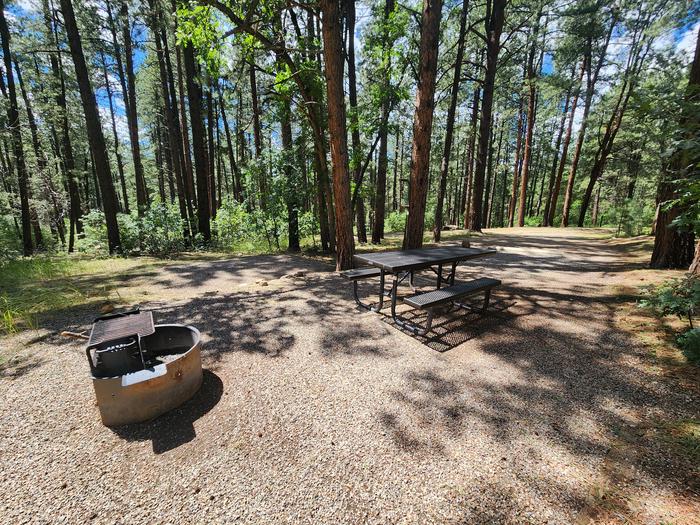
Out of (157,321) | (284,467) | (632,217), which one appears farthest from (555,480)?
(632,217)

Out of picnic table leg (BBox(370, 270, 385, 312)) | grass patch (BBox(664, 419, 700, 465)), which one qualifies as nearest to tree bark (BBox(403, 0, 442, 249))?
picnic table leg (BBox(370, 270, 385, 312))

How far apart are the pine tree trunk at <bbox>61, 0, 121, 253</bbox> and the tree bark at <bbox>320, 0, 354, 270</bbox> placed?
26.3ft

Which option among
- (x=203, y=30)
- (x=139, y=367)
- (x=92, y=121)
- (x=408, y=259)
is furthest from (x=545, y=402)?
(x=92, y=121)

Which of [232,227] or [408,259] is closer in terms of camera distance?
[408,259]

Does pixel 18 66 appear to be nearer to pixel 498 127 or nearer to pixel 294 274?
pixel 294 274

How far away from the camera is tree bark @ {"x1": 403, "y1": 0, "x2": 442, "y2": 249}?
232 inches

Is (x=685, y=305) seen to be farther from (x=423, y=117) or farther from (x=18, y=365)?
(x=18, y=365)

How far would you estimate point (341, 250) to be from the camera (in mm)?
6770

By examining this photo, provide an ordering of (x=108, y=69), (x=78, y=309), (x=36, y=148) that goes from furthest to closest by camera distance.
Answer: (x=108, y=69)
(x=36, y=148)
(x=78, y=309)

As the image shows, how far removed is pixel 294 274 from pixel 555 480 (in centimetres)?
578

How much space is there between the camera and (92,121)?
30.2 ft

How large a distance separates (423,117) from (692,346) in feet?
18.3

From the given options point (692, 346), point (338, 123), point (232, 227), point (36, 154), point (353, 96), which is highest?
point (353, 96)

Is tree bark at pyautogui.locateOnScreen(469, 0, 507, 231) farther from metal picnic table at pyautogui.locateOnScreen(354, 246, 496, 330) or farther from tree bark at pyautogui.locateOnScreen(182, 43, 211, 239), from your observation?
tree bark at pyautogui.locateOnScreen(182, 43, 211, 239)
